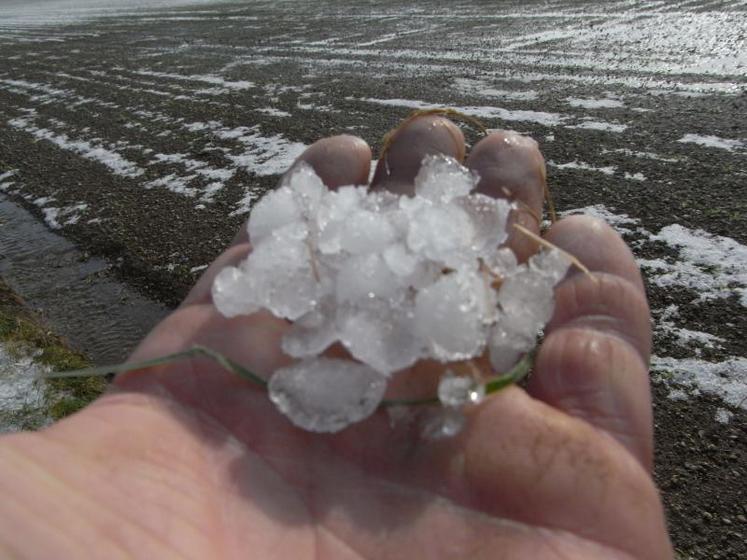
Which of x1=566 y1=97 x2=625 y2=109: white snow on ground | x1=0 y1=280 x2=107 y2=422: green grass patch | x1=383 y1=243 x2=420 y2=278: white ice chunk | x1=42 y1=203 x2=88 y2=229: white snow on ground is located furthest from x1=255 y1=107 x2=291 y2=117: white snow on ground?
x1=383 y1=243 x2=420 y2=278: white ice chunk

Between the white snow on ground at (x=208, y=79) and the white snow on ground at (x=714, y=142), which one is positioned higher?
the white snow on ground at (x=714, y=142)

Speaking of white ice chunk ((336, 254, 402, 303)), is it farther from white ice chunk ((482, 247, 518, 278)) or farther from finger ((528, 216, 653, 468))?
finger ((528, 216, 653, 468))

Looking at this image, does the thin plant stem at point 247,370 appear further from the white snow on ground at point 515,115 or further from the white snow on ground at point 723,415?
the white snow on ground at point 515,115

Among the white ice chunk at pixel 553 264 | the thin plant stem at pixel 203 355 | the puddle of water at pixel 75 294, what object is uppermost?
the white ice chunk at pixel 553 264

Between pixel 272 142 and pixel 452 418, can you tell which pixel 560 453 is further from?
pixel 272 142

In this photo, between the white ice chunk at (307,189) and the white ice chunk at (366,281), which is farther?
the white ice chunk at (307,189)

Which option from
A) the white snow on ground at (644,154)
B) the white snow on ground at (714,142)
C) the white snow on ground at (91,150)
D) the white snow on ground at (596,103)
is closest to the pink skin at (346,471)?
the white snow on ground at (644,154)

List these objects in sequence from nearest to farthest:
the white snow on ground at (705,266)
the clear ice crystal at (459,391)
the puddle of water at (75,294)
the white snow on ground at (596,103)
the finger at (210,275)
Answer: the clear ice crystal at (459,391), the finger at (210,275), the white snow on ground at (705,266), the puddle of water at (75,294), the white snow on ground at (596,103)

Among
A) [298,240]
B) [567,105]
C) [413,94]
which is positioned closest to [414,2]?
[413,94]

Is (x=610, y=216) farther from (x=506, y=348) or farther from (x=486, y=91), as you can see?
(x=486, y=91)
